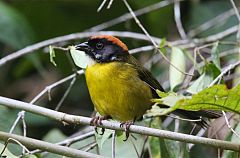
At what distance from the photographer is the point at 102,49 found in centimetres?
374

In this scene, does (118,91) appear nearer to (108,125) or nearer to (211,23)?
(108,125)

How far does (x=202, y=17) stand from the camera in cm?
547

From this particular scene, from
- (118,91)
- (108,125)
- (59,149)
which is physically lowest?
(59,149)

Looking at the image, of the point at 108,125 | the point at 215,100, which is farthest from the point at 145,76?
the point at 215,100

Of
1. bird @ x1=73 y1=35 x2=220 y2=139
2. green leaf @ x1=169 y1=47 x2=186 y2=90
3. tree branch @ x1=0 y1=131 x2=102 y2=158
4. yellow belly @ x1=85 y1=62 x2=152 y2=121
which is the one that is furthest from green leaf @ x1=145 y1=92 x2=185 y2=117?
green leaf @ x1=169 y1=47 x2=186 y2=90

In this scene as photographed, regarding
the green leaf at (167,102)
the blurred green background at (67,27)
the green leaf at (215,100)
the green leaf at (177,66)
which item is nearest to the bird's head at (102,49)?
the green leaf at (177,66)

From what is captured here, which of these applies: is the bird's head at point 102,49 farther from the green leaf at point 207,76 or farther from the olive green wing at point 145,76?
the green leaf at point 207,76

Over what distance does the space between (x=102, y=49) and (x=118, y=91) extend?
0.34 metres

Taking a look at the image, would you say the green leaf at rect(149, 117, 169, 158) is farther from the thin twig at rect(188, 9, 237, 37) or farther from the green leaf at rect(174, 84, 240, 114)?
the thin twig at rect(188, 9, 237, 37)

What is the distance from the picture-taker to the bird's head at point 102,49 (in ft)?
12.2

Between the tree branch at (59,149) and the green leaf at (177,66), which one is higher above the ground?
the green leaf at (177,66)

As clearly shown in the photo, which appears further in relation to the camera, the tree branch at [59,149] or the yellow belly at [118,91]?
the yellow belly at [118,91]

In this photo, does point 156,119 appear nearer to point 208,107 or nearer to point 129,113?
point 129,113

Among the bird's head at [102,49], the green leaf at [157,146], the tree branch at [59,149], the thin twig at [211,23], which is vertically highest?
the thin twig at [211,23]
